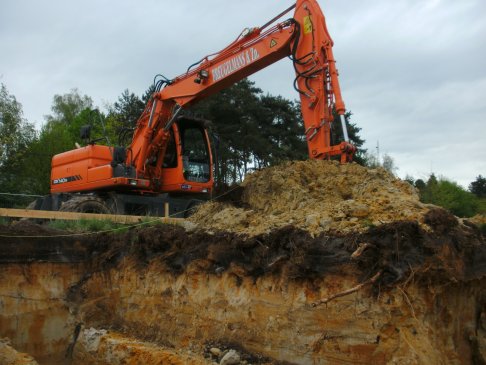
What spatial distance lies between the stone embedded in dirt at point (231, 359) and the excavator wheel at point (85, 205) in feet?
18.4

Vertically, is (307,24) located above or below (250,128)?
below

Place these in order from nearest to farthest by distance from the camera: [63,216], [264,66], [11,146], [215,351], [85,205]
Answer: [215,351] → [63,216] → [264,66] → [85,205] → [11,146]

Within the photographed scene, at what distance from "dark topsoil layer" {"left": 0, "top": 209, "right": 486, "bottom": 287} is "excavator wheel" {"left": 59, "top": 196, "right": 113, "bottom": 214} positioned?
2.27 meters

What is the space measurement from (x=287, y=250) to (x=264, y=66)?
4584mm

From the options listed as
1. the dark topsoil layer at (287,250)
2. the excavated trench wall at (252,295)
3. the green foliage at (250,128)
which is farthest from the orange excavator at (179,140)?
the green foliage at (250,128)

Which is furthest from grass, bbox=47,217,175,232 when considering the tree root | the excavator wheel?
the tree root

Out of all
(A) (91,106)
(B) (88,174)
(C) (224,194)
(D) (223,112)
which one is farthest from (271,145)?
(A) (91,106)

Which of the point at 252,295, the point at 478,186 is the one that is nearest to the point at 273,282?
the point at 252,295

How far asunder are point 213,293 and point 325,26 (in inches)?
186

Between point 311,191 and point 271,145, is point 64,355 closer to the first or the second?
point 311,191

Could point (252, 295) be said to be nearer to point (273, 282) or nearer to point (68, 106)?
point (273, 282)

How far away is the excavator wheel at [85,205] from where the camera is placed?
9820mm

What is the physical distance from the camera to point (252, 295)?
5621 millimetres

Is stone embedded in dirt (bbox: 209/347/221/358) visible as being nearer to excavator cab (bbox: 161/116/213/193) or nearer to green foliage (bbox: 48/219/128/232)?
green foliage (bbox: 48/219/128/232)
